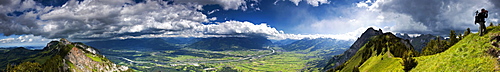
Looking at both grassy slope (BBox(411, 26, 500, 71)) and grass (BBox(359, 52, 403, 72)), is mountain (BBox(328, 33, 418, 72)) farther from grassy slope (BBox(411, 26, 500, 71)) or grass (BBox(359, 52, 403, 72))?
grassy slope (BBox(411, 26, 500, 71))

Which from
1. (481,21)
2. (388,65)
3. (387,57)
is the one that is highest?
(481,21)

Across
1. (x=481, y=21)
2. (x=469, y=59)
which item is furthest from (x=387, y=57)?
(x=469, y=59)

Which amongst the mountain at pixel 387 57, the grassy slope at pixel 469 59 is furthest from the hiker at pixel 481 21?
the mountain at pixel 387 57

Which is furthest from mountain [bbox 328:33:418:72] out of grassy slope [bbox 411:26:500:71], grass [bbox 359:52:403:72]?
grassy slope [bbox 411:26:500:71]

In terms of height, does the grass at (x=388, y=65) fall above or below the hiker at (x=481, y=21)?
below

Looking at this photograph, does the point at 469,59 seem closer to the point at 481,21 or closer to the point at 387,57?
the point at 481,21

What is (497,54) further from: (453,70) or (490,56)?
(453,70)

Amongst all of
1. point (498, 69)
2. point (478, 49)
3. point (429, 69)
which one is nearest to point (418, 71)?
point (429, 69)

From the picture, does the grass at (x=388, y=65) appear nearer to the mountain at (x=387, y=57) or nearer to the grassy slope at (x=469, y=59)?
the mountain at (x=387, y=57)
